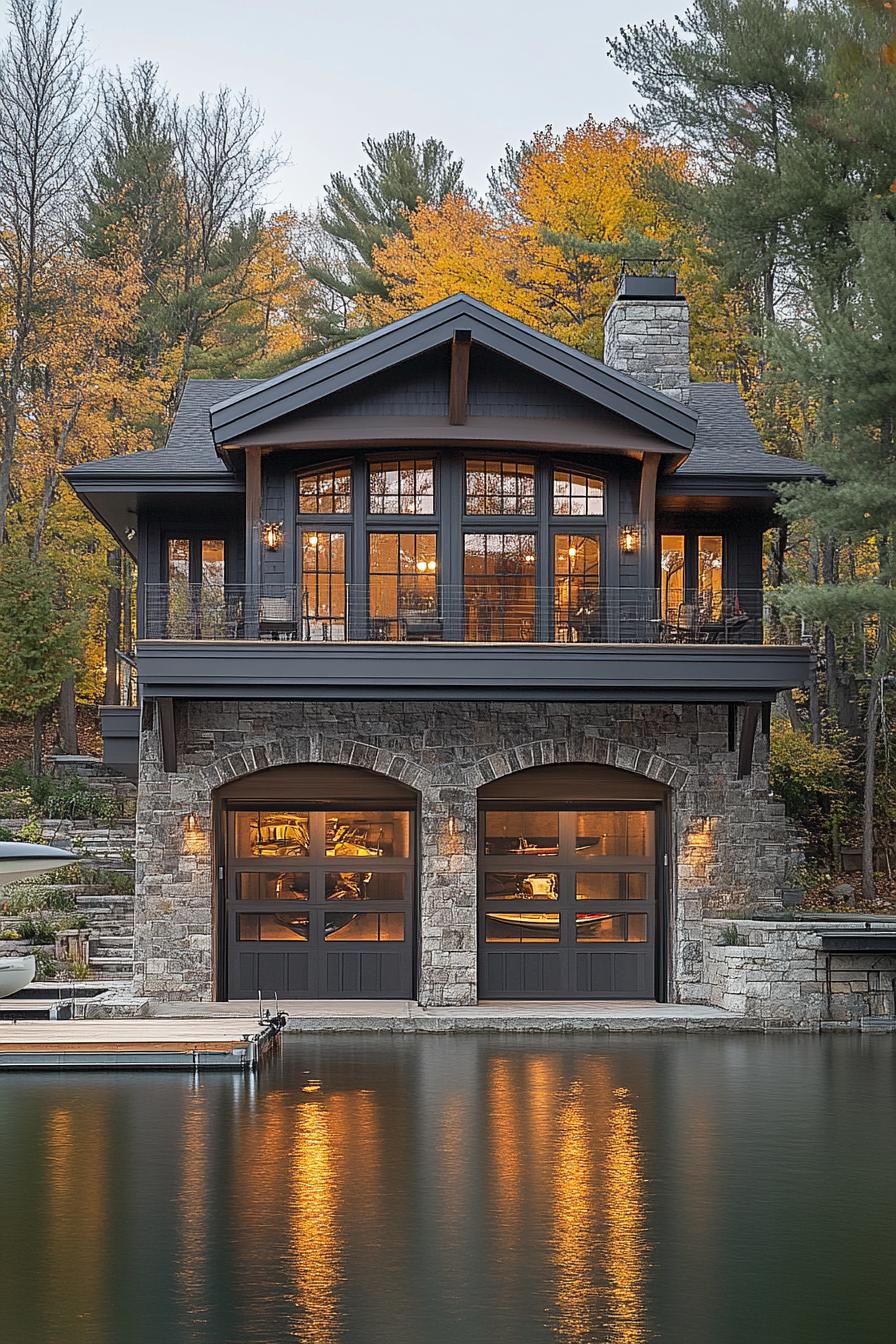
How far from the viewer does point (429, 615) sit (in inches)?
855

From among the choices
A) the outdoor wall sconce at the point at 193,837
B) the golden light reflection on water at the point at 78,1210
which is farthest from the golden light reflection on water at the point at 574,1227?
the outdoor wall sconce at the point at 193,837

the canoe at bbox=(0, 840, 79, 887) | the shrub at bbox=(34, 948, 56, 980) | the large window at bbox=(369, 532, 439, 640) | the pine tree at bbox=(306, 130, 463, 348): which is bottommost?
the shrub at bbox=(34, 948, 56, 980)

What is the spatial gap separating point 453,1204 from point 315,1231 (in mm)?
1140

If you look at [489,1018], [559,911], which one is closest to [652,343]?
[559,911]

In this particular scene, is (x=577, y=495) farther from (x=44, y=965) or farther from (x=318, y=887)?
(x=44, y=965)

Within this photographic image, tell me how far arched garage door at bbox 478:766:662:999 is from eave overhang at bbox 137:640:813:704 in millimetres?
1656

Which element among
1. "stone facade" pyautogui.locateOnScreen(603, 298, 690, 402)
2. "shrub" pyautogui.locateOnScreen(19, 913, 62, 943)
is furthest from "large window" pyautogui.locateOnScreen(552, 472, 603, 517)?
"shrub" pyautogui.locateOnScreen(19, 913, 62, 943)

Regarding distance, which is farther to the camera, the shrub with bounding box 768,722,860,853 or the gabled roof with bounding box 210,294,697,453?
the shrub with bounding box 768,722,860,853

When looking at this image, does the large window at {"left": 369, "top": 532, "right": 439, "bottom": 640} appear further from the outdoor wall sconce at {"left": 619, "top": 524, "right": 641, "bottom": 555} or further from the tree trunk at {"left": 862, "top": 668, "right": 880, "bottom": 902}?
the tree trunk at {"left": 862, "top": 668, "right": 880, "bottom": 902}

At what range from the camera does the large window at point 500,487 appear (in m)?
22.1

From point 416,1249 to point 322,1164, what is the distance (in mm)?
2528

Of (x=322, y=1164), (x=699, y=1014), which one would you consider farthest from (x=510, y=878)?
(x=322, y=1164)

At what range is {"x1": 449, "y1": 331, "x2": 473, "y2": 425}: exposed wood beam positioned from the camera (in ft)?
68.9

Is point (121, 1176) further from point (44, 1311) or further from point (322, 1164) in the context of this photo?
point (44, 1311)
